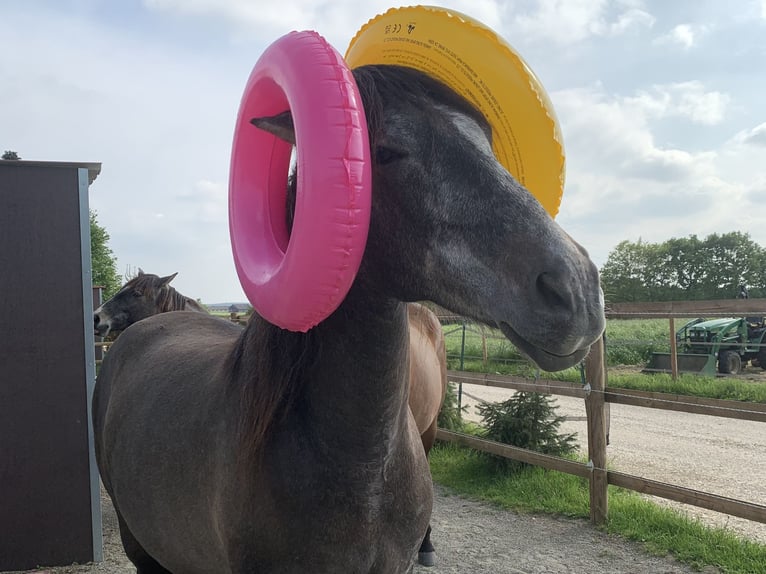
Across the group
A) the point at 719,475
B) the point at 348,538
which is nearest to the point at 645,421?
the point at 719,475

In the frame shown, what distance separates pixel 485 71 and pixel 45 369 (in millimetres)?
4012

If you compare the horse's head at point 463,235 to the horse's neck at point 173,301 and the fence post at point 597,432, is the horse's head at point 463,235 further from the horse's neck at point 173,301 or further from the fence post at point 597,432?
the horse's neck at point 173,301

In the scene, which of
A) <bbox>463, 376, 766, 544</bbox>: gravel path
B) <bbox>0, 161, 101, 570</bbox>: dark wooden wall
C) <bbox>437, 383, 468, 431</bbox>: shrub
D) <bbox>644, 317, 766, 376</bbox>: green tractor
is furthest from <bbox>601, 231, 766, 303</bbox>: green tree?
<bbox>0, 161, 101, 570</bbox>: dark wooden wall

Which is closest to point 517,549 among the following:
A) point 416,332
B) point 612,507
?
point 612,507

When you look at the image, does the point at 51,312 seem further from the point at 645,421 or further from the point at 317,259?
the point at 645,421

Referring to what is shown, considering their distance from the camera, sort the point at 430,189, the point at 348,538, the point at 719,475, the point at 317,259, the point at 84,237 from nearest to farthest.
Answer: the point at 317,259
the point at 430,189
the point at 348,538
the point at 84,237
the point at 719,475

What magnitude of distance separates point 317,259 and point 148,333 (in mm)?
2495

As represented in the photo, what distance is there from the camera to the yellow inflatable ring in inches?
71.3

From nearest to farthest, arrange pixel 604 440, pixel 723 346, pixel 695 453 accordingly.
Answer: pixel 604 440 → pixel 695 453 → pixel 723 346

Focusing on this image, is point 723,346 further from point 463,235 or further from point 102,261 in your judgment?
point 102,261

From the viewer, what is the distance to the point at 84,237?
4.51 metres

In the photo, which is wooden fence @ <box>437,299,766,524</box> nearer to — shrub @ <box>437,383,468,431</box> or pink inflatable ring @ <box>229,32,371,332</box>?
shrub @ <box>437,383,468,431</box>

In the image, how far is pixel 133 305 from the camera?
633 cm

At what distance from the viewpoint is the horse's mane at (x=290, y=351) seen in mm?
1677
